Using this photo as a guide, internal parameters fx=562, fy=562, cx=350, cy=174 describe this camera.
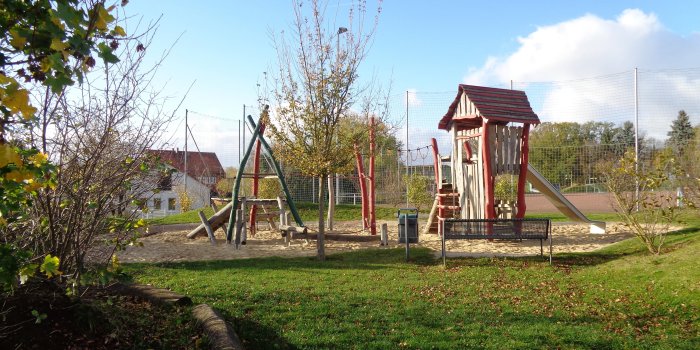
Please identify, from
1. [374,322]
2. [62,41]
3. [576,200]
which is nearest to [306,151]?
[374,322]

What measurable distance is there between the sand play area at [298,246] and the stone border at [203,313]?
15.0ft

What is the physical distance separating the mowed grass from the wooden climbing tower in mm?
3012

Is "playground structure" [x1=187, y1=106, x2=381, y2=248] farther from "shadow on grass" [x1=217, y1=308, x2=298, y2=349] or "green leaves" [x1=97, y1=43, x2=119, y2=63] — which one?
"green leaves" [x1=97, y1=43, x2=119, y2=63]

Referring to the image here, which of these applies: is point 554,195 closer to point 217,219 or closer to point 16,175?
point 217,219

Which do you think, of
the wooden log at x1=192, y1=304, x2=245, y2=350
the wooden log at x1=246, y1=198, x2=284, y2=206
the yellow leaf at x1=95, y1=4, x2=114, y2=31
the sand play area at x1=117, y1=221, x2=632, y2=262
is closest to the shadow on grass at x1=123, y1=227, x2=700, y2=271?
the sand play area at x1=117, y1=221, x2=632, y2=262

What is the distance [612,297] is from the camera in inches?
259

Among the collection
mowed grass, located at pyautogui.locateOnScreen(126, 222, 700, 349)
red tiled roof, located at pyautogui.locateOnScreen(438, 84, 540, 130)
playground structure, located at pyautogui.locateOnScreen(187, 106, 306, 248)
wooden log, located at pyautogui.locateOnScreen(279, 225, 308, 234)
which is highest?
red tiled roof, located at pyautogui.locateOnScreen(438, 84, 540, 130)

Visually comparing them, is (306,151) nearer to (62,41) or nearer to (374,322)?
(374,322)

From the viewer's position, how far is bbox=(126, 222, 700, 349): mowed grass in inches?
192

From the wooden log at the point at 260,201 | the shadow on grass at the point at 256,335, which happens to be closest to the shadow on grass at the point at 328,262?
the wooden log at the point at 260,201

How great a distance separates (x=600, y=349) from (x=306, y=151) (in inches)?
256

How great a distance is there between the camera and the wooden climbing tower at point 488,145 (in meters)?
12.3

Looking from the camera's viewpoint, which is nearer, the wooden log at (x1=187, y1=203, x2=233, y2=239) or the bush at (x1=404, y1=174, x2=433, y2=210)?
the wooden log at (x1=187, y1=203, x2=233, y2=239)

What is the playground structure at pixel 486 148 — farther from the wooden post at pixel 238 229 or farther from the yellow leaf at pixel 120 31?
the yellow leaf at pixel 120 31
